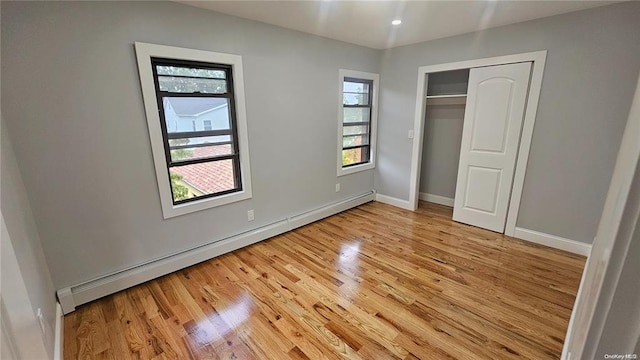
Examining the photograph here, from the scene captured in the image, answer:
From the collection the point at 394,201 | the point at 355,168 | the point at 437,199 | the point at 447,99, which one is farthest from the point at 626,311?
the point at 437,199

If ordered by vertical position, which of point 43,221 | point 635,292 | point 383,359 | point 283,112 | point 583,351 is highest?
point 283,112

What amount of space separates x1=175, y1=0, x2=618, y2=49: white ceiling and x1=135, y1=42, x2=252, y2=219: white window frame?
0.43 m

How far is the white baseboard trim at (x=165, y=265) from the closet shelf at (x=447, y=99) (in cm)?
249

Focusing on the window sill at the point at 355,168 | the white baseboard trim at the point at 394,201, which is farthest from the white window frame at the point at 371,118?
the white baseboard trim at the point at 394,201

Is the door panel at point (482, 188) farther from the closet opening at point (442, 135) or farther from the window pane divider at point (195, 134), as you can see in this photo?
the window pane divider at point (195, 134)

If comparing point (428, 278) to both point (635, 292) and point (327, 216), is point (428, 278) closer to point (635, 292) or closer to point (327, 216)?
point (327, 216)

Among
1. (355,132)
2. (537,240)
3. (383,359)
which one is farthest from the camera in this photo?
(355,132)

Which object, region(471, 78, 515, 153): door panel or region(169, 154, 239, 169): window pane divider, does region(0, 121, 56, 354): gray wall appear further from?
region(471, 78, 515, 153): door panel

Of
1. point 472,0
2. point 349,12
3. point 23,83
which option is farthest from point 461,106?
point 23,83

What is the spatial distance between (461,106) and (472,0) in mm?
1926

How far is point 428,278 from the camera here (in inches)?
93.8

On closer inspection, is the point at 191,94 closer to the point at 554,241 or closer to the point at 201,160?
the point at 201,160

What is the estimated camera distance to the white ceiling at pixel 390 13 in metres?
2.28

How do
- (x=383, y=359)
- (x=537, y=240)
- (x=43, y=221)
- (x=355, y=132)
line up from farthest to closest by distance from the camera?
(x=355, y=132) → (x=537, y=240) → (x=43, y=221) → (x=383, y=359)
